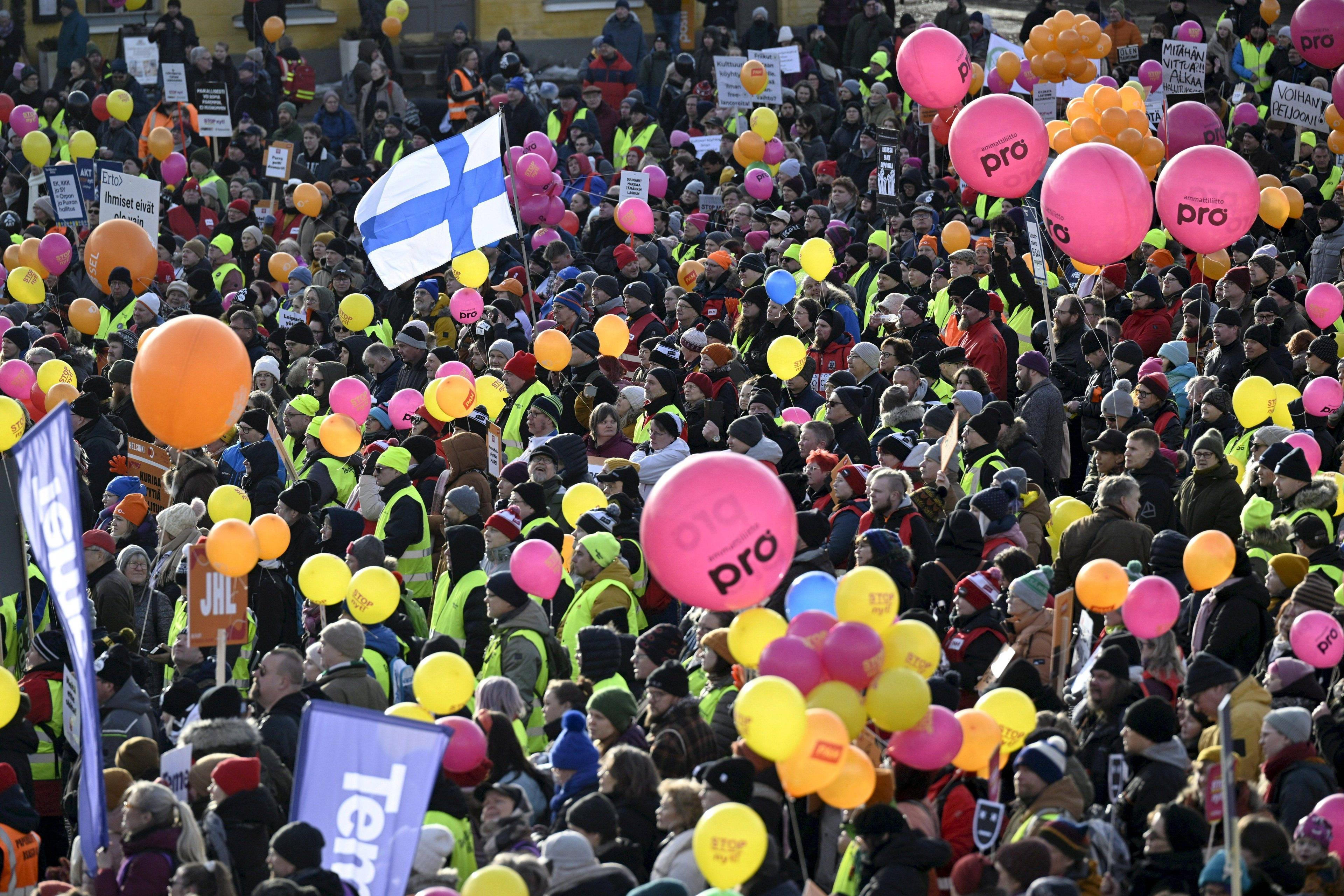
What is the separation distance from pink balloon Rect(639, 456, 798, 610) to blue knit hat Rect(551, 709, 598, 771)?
627 millimetres

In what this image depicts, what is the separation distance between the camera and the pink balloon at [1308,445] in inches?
369

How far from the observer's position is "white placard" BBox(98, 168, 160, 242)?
15.9m

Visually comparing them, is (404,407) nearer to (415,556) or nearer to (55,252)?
(415,556)

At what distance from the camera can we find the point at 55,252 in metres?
15.7

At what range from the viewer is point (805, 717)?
5.93 m

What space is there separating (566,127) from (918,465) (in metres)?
11.5

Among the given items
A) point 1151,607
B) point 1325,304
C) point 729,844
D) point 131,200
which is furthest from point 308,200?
point 729,844

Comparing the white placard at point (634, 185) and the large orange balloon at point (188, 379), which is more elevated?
the large orange balloon at point (188, 379)

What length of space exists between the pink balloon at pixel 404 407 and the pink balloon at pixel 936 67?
16.9ft

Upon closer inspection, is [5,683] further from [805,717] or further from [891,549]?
[891,549]

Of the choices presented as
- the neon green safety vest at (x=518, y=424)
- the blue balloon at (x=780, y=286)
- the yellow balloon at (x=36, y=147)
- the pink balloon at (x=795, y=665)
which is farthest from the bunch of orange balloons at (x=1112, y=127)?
the yellow balloon at (x=36, y=147)

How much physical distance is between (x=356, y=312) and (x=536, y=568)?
648cm

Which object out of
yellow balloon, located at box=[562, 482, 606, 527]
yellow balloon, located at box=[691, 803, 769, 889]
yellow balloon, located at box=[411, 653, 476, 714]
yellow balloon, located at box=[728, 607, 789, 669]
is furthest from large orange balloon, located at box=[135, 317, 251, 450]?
yellow balloon, located at box=[691, 803, 769, 889]

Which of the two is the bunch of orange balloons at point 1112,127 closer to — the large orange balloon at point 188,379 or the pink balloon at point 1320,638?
the pink balloon at point 1320,638
